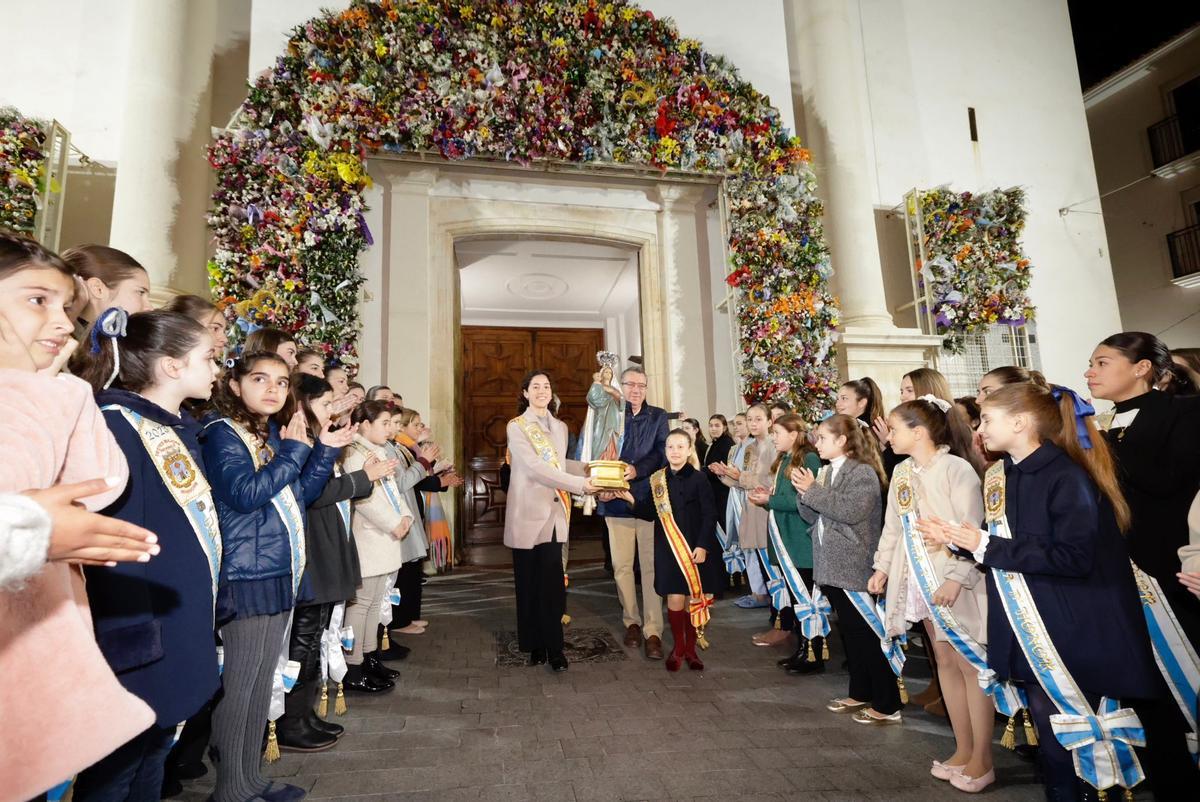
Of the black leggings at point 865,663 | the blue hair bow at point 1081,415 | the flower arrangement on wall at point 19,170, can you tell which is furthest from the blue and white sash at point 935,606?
the flower arrangement on wall at point 19,170

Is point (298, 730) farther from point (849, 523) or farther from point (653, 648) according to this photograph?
point (849, 523)

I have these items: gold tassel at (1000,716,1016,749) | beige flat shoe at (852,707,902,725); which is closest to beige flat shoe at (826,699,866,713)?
beige flat shoe at (852,707,902,725)

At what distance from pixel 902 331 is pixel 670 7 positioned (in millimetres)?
5298

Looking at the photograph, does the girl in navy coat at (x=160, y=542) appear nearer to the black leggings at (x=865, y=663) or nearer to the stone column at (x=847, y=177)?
the black leggings at (x=865, y=663)

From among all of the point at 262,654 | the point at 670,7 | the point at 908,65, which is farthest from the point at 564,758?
the point at 908,65

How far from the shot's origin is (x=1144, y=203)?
52.4ft

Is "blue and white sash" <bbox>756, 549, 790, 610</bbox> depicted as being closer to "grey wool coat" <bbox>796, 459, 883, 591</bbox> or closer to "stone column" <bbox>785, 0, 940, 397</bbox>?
"grey wool coat" <bbox>796, 459, 883, 591</bbox>

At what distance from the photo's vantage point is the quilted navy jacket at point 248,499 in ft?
7.35

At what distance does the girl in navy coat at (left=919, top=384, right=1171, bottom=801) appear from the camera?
2.10 meters

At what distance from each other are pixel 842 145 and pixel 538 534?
22.2ft

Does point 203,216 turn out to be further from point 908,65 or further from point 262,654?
point 908,65

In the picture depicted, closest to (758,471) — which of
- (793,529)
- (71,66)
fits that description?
(793,529)

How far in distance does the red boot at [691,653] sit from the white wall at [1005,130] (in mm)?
7049

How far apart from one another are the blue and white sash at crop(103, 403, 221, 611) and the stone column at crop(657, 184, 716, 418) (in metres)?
6.39
